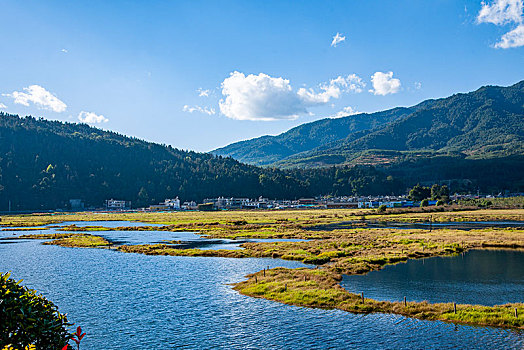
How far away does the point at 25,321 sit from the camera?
16.6 metres

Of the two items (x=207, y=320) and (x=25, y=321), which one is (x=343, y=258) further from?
(x=25, y=321)

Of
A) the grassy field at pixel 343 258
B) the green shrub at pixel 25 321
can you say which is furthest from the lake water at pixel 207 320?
the green shrub at pixel 25 321

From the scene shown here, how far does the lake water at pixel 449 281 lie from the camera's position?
41.3m

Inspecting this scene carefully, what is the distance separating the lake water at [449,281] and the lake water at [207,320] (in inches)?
318

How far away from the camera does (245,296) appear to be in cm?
4322

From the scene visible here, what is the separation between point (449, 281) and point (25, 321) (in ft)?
144

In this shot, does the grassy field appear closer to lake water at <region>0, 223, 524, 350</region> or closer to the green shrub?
lake water at <region>0, 223, 524, 350</region>

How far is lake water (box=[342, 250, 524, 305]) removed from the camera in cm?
4131

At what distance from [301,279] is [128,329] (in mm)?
20108

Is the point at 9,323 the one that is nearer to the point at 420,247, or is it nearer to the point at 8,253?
the point at 420,247

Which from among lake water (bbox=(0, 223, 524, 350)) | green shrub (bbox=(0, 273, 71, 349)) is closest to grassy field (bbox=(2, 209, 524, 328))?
lake water (bbox=(0, 223, 524, 350))

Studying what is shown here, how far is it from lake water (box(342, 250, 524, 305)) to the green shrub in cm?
3098

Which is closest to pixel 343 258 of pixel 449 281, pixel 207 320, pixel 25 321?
pixel 449 281

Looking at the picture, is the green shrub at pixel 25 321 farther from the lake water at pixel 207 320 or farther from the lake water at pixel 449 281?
the lake water at pixel 449 281
